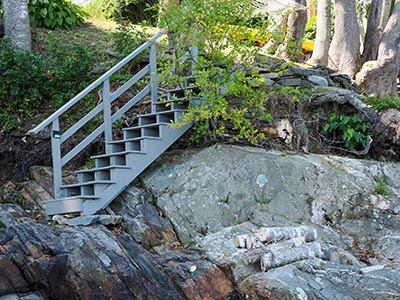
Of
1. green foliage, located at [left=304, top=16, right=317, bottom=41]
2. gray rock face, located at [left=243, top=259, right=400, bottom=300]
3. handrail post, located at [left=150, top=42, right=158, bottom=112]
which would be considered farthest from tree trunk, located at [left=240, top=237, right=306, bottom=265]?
green foliage, located at [left=304, top=16, right=317, bottom=41]

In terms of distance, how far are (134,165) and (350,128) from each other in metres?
3.91

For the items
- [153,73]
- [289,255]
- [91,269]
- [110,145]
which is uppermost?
[153,73]

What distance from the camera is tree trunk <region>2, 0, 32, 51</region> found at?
1127cm

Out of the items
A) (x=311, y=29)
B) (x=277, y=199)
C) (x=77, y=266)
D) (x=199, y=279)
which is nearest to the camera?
(x=77, y=266)

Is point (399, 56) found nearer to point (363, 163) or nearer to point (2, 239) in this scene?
point (363, 163)

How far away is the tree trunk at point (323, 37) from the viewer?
12375mm

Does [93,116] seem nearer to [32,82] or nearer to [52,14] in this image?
[32,82]

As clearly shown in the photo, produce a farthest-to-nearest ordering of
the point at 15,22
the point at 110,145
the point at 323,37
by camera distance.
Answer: the point at 323,37 < the point at 15,22 < the point at 110,145

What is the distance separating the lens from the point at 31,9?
43.0 feet

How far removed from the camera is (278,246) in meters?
6.16

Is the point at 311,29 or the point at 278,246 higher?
the point at 311,29

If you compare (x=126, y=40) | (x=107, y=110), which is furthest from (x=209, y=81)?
(x=126, y=40)

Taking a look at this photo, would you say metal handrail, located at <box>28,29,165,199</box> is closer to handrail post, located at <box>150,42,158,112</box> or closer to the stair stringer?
handrail post, located at <box>150,42,158,112</box>

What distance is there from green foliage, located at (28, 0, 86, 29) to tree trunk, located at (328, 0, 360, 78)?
6.68m
